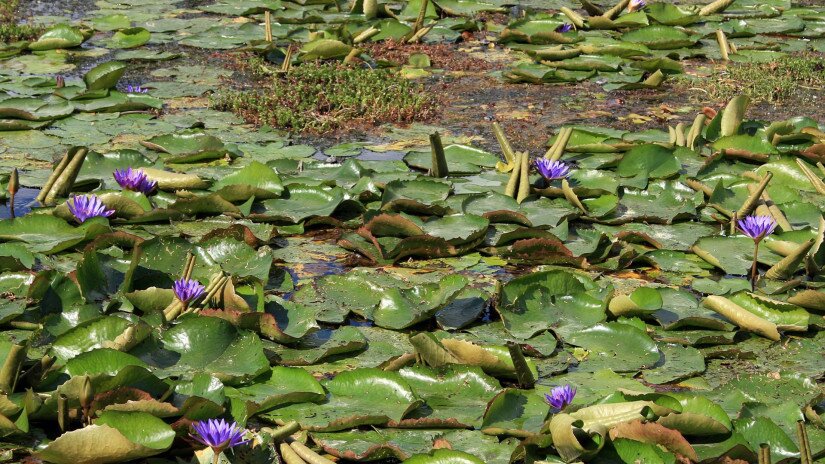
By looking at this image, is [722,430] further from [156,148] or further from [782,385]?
[156,148]

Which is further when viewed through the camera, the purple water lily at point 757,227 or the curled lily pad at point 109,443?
the purple water lily at point 757,227

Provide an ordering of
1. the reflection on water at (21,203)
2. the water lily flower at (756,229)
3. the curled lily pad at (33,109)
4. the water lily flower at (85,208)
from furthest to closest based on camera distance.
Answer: the curled lily pad at (33,109)
the reflection on water at (21,203)
the water lily flower at (85,208)
the water lily flower at (756,229)

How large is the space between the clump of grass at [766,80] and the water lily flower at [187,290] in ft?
14.1

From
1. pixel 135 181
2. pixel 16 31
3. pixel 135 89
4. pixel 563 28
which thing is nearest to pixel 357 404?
pixel 135 181

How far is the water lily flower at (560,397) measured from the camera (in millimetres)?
3064

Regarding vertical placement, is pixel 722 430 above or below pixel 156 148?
above

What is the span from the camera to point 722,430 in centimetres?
298

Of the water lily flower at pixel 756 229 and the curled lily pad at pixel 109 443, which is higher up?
the curled lily pad at pixel 109 443

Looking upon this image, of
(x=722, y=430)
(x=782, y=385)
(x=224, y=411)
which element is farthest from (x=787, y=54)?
(x=224, y=411)

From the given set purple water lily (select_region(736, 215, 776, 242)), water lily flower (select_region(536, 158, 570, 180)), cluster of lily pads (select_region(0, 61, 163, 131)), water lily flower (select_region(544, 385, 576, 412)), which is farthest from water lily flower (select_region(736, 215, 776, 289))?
cluster of lily pads (select_region(0, 61, 163, 131))

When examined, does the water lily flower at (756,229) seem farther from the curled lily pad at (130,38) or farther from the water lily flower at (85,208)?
the curled lily pad at (130,38)

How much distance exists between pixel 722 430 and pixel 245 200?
2.58 meters

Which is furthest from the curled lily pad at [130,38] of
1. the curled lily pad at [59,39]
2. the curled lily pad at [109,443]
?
the curled lily pad at [109,443]

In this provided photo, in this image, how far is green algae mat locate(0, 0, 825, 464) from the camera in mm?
2955
